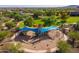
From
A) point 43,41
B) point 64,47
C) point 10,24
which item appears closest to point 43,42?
point 43,41

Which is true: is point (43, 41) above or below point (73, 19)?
below

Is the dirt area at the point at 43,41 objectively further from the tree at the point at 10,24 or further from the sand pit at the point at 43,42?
the tree at the point at 10,24

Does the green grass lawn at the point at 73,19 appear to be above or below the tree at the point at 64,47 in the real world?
above

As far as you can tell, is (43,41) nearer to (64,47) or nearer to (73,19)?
(64,47)

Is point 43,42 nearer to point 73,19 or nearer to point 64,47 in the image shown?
point 64,47

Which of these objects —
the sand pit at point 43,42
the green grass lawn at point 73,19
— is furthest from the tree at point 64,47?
the green grass lawn at point 73,19

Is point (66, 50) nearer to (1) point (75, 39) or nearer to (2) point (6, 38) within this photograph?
(1) point (75, 39)

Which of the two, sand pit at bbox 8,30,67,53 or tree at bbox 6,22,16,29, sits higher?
tree at bbox 6,22,16,29

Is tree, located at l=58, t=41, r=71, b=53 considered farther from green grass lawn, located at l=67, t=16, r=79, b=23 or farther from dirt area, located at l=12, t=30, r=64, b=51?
green grass lawn, located at l=67, t=16, r=79, b=23

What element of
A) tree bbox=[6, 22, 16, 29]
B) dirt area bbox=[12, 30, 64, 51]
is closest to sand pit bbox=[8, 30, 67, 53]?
dirt area bbox=[12, 30, 64, 51]
